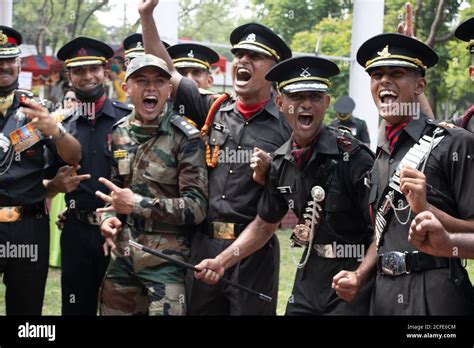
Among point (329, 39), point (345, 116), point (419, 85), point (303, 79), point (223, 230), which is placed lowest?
point (223, 230)

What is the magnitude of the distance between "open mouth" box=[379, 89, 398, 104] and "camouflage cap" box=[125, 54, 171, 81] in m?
1.50

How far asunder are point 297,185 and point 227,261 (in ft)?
2.18

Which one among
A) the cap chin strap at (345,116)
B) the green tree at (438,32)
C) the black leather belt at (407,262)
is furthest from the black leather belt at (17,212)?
the green tree at (438,32)

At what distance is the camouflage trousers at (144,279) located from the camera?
5.15 meters

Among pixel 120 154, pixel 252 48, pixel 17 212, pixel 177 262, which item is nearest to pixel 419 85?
pixel 252 48

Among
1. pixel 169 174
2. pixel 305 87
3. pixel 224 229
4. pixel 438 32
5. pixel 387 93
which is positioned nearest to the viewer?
pixel 387 93

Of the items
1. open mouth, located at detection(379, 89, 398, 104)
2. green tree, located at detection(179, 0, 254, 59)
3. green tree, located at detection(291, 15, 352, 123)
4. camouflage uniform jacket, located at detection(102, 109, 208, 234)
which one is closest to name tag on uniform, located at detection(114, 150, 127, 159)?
camouflage uniform jacket, located at detection(102, 109, 208, 234)

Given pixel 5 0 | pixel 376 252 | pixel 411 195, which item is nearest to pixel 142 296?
pixel 376 252

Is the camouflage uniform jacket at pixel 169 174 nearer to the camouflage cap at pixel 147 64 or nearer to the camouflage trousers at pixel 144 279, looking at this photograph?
the camouflage trousers at pixel 144 279

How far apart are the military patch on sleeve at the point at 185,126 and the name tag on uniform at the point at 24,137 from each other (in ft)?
3.45

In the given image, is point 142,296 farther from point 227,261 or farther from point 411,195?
point 411,195

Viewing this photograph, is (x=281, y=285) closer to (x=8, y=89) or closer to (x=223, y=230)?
(x=223, y=230)

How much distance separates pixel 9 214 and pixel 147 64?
1.48 m

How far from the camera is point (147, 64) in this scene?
5.28 meters
